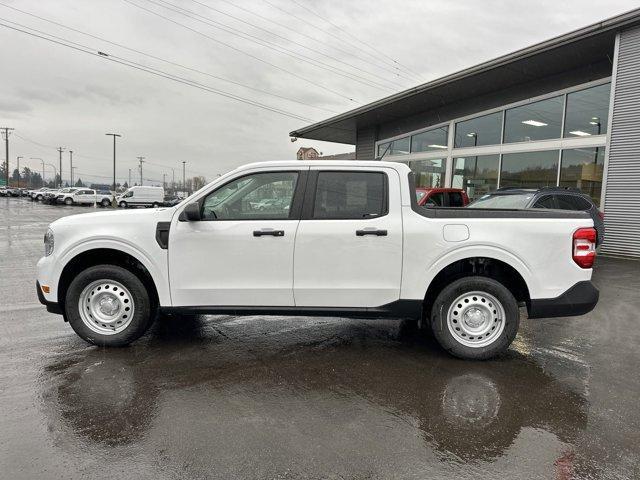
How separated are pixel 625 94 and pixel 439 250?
34.6 feet

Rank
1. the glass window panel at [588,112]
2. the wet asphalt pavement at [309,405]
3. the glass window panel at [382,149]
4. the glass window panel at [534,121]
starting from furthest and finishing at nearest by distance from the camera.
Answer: the glass window panel at [382,149], the glass window panel at [534,121], the glass window panel at [588,112], the wet asphalt pavement at [309,405]

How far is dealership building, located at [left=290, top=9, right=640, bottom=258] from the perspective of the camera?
1145cm

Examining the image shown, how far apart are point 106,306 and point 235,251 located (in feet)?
4.92

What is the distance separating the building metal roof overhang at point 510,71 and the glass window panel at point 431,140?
1022 mm

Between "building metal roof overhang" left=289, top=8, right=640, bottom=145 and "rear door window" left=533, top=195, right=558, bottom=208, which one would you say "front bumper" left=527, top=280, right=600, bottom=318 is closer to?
"rear door window" left=533, top=195, right=558, bottom=208

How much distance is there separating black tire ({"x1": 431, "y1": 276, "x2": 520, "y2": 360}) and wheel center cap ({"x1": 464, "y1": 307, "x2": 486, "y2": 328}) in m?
0.20

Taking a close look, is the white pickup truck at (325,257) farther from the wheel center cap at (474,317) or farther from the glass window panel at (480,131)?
the glass window panel at (480,131)

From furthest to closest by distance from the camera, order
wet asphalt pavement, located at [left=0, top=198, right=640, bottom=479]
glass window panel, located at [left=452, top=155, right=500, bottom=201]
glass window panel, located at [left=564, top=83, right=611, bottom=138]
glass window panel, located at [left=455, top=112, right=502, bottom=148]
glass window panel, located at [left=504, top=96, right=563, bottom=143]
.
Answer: glass window panel, located at [left=452, top=155, right=500, bottom=201] → glass window panel, located at [left=455, top=112, right=502, bottom=148] → glass window panel, located at [left=504, top=96, right=563, bottom=143] → glass window panel, located at [left=564, top=83, right=611, bottom=138] → wet asphalt pavement, located at [left=0, top=198, right=640, bottom=479]

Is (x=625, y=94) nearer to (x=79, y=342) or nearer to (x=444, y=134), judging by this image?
(x=444, y=134)

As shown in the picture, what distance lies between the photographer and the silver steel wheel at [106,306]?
4.54m

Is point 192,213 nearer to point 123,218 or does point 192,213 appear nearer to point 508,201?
point 123,218

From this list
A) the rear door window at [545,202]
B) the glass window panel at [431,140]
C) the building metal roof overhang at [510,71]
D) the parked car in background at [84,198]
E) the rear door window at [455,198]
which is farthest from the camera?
the parked car in background at [84,198]

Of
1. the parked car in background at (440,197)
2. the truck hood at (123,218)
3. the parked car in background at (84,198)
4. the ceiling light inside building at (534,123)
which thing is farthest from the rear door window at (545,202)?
the parked car in background at (84,198)

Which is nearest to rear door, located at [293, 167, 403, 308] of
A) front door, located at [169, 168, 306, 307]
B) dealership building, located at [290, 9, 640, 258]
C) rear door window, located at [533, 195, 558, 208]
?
front door, located at [169, 168, 306, 307]
